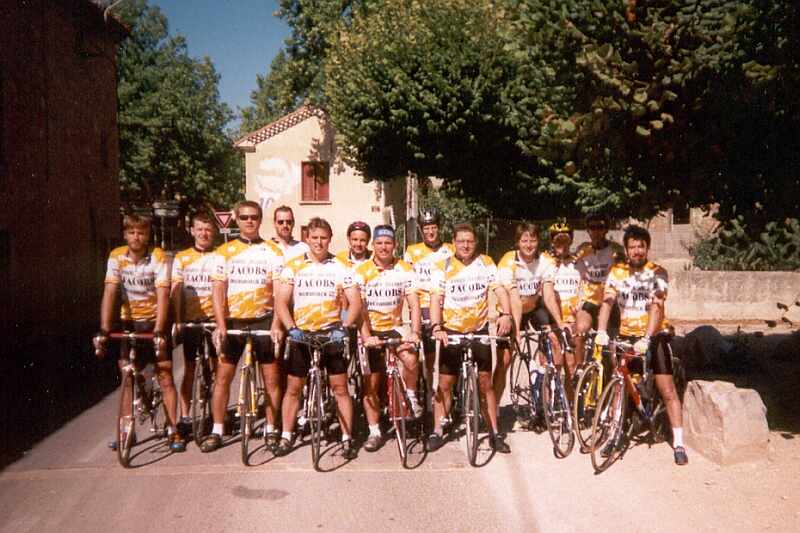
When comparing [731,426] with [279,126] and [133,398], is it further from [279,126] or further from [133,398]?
[279,126]

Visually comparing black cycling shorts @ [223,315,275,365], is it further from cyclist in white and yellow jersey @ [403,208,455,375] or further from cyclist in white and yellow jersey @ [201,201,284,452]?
cyclist in white and yellow jersey @ [403,208,455,375]

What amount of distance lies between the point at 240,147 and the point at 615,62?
107 ft

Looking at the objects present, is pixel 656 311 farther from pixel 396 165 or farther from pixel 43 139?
pixel 396 165

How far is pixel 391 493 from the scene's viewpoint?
5.50 metres

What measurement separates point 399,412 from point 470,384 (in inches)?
26.3

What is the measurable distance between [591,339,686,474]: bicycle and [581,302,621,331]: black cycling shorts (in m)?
0.70

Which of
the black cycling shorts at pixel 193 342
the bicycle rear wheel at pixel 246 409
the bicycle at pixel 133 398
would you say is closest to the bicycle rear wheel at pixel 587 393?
the bicycle rear wheel at pixel 246 409

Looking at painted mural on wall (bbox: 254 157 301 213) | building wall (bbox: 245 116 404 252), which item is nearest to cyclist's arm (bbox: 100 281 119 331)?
building wall (bbox: 245 116 404 252)

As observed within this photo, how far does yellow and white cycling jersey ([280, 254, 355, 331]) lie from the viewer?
6.24 meters

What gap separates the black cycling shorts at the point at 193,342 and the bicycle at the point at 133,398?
14.0 inches

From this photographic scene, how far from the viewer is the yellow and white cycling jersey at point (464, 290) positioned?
6359 mm

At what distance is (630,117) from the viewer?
642cm

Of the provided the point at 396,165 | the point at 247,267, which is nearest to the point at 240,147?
the point at 396,165

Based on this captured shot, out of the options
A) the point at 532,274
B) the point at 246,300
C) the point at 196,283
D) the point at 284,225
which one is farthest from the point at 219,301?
the point at 532,274
